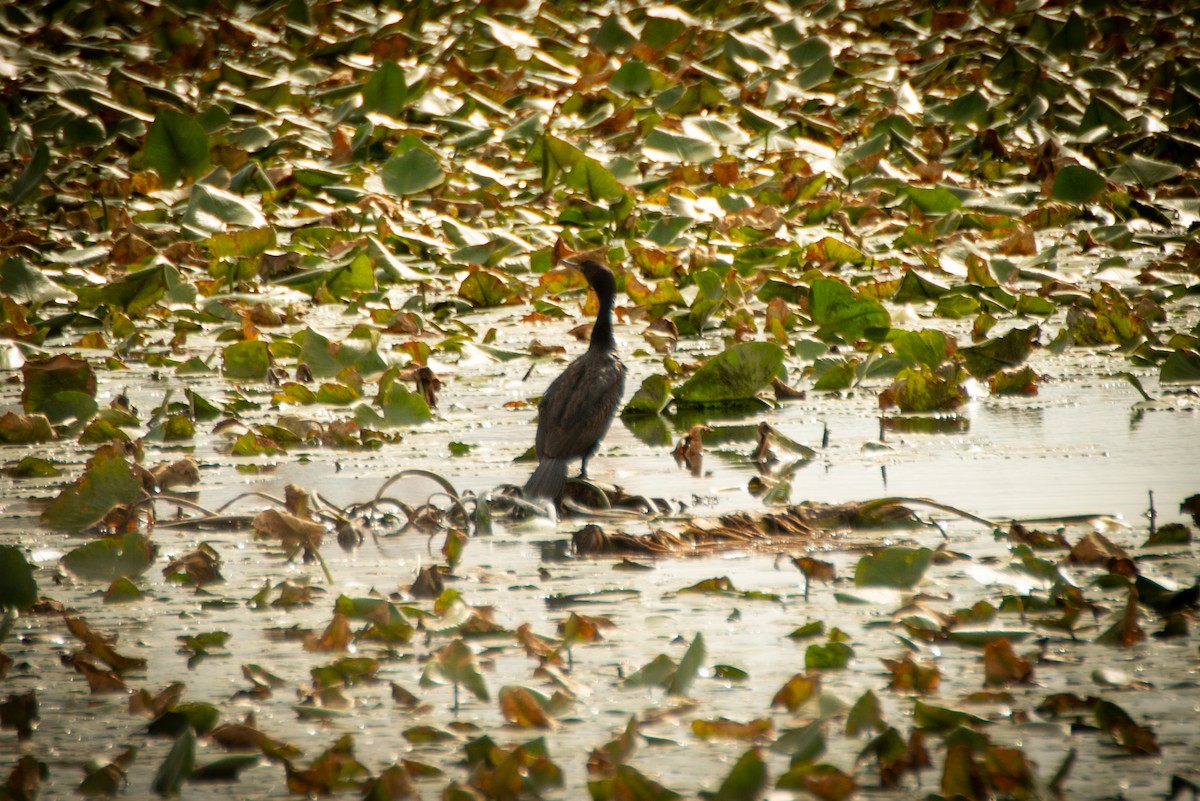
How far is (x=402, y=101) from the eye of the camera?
1121cm

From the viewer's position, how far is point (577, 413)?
547cm

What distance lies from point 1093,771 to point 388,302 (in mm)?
5876

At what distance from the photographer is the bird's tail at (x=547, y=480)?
516 cm

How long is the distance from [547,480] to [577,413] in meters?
0.36

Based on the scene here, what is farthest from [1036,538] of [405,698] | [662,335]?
[662,335]

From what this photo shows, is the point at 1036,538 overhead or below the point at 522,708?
overhead

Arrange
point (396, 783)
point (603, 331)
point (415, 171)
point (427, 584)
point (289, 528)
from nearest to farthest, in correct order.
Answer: point (396, 783), point (427, 584), point (289, 528), point (603, 331), point (415, 171)

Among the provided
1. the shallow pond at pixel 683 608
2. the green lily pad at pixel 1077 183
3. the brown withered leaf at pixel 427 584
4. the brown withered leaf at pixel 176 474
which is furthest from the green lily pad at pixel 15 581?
the green lily pad at pixel 1077 183

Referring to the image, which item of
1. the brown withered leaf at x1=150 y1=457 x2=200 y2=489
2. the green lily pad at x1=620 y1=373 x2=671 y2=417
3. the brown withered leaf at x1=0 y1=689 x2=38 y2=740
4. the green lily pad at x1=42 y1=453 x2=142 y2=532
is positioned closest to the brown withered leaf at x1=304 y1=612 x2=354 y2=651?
the brown withered leaf at x1=0 y1=689 x2=38 y2=740

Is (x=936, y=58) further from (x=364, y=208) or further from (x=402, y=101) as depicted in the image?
(x=364, y=208)

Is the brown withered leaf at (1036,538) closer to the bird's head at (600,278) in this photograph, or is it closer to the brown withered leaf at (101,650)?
the brown withered leaf at (101,650)

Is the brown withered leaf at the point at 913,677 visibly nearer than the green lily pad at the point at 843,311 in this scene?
Yes

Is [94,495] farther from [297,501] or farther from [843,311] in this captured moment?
[843,311]

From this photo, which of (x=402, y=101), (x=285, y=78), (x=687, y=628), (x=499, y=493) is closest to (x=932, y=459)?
(x=499, y=493)
